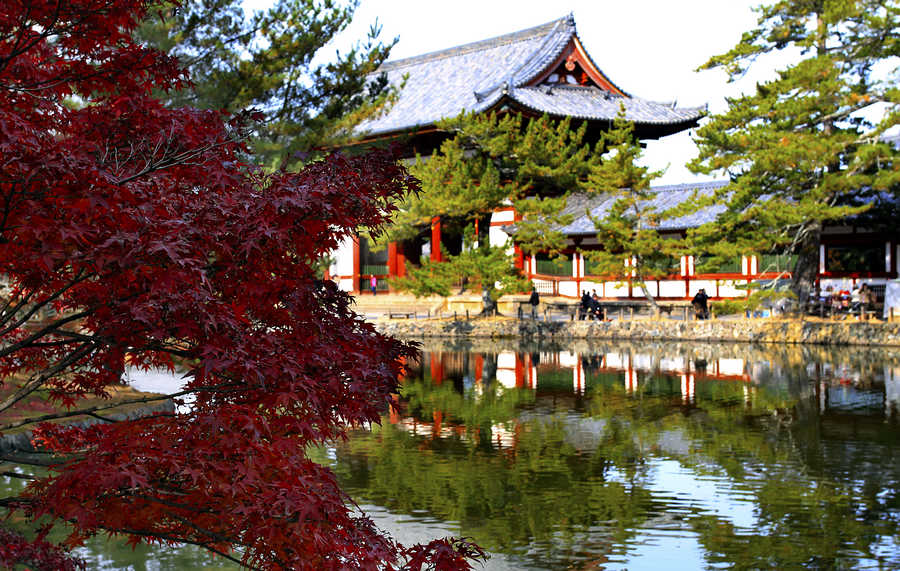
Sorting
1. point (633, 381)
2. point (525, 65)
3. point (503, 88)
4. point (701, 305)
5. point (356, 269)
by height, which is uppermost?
point (525, 65)

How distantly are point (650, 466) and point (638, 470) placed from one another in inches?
12.5

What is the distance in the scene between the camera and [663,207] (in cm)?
3438

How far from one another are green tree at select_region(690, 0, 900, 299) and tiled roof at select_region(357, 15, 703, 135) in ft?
29.5

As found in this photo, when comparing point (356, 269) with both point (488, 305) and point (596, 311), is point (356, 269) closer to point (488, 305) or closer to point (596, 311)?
point (488, 305)

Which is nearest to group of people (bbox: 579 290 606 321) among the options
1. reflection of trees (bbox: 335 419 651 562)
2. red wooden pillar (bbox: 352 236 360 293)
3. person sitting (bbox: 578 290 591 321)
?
person sitting (bbox: 578 290 591 321)

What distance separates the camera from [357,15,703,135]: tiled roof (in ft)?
113

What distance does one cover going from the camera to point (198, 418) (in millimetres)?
3824

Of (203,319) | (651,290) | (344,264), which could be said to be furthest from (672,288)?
(203,319)

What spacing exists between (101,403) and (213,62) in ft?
22.7

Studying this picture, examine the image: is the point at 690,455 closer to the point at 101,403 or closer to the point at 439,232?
the point at 101,403

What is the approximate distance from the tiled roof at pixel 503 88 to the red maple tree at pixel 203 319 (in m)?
28.4

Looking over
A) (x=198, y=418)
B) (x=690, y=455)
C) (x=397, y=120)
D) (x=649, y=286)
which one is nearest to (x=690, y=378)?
(x=690, y=455)

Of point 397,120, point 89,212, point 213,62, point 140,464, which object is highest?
point 397,120

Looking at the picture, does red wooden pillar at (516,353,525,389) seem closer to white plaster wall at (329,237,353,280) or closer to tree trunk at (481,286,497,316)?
tree trunk at (481,286,497,316)
